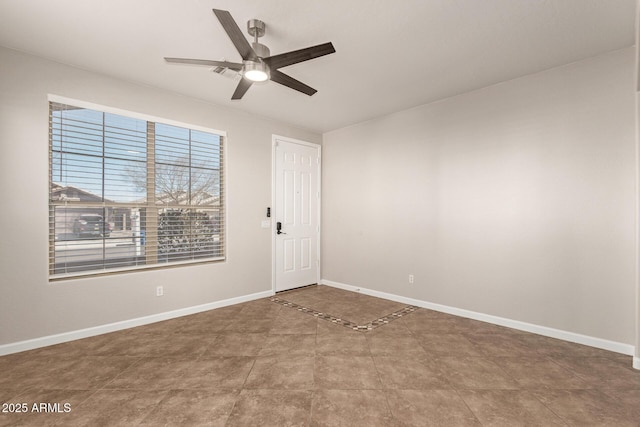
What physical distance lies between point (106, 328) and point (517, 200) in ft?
15.7

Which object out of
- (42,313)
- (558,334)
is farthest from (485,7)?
(42,313)

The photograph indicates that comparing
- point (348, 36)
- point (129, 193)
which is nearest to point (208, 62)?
point (348, 36)

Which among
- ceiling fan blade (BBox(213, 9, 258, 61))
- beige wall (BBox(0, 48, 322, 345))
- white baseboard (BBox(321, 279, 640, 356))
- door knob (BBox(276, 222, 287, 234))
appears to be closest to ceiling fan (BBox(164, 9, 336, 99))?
ceiling fan blade (BBox(213, 9, 258, 61))

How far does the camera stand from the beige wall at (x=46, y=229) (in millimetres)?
2766

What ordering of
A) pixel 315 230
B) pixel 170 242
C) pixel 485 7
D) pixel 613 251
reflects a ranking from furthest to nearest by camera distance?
1. pixel 315 230
2. pixel 170 242
3. pixel 613 251
4. pixel 485 7

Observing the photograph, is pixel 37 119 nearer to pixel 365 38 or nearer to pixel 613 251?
pixel 365 38

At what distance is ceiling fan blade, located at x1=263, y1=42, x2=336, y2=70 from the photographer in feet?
6.98

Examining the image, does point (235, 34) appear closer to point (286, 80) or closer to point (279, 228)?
point (286, 80)

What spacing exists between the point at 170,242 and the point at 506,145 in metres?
4.28

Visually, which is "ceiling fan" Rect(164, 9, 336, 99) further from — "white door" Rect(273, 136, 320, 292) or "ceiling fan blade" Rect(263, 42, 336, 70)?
"white door" Rect(273, 136, 320, 292)

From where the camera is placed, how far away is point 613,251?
2809 mm

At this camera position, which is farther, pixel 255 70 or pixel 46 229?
pixel 46 229

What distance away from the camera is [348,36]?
8.42 ft

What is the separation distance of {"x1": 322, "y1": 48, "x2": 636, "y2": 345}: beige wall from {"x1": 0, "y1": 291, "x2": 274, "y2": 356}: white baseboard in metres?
2.36
